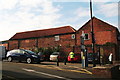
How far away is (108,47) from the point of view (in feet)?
78.9

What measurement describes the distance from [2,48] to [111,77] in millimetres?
18206

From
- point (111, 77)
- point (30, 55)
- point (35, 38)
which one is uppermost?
point (35, 38)

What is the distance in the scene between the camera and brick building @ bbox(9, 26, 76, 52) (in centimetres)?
3838

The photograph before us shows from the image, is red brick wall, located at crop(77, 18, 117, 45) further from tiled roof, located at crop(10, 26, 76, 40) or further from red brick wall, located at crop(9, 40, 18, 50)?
red brick wall, located at crop(9, 40, 18, 50)

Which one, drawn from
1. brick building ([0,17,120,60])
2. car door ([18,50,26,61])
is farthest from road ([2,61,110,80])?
brick building ([0,17,120,60])

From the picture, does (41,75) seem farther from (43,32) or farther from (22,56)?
(43,32)

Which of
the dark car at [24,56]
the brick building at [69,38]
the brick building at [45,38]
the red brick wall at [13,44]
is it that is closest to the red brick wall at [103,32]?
the brick building at [69,38]

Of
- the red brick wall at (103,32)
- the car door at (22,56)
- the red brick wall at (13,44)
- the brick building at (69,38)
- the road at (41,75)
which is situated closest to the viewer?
the road at (41,75)

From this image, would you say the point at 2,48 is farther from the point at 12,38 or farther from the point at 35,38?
the point at 12,38

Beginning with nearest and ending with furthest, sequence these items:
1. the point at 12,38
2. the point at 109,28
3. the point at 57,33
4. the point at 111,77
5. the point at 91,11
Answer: the point at 111,77
the point at 91,11
the point at 109,28
the point at 57,33
the point at 12,38

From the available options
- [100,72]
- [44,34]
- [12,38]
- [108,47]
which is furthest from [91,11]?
[12,38]

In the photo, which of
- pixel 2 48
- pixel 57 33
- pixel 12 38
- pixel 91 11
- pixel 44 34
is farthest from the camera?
pixel 12 38

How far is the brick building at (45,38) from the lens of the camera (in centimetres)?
3838

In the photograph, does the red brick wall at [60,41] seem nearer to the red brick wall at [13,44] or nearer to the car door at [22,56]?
the red brick wall at [13,44]
